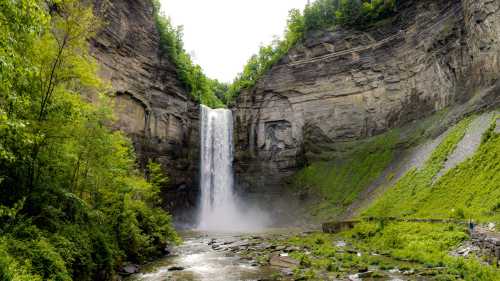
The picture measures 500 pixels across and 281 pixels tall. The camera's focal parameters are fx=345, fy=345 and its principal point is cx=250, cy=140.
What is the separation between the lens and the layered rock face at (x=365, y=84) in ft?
104

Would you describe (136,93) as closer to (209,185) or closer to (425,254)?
(209,185)

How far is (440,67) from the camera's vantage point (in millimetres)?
35781

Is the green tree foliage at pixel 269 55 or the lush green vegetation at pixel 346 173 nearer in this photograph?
the lush green vegetation at pixel 346 173

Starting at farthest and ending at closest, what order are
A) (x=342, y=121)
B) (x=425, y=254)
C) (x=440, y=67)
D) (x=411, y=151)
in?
(x=342, y=121) < (x=440, y=67) < (x=411, y=151) < (x=425, y=254)

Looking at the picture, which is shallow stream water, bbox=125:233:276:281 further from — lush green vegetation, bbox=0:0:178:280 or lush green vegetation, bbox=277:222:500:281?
lush green vegetation, bbox=277:222:500:281

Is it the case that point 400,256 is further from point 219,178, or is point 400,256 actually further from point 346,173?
point 219,178

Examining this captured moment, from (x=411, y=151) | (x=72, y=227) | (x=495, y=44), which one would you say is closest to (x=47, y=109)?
(x=72, y=227)

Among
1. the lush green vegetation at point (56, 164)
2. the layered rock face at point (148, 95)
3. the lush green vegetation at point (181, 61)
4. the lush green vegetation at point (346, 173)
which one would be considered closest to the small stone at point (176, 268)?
the lush green vegetation at point (56, 164)

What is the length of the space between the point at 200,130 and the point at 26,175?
39.6 metres

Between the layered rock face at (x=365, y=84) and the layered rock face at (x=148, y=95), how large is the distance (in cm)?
779

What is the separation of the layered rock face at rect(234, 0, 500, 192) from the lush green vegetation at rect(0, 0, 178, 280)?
28.2m

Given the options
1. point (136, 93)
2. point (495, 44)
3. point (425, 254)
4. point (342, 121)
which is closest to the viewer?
point (425, 254)

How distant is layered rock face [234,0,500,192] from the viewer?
3166 centimetres

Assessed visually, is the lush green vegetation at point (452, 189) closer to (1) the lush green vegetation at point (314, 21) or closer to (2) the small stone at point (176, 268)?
(2) the small stone at point (176, 268)
